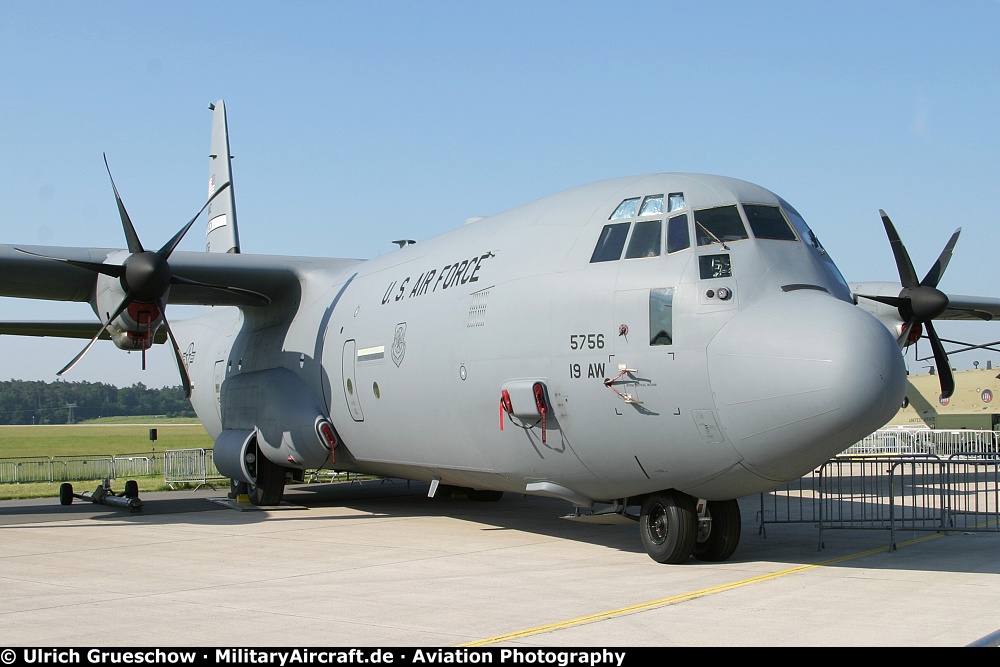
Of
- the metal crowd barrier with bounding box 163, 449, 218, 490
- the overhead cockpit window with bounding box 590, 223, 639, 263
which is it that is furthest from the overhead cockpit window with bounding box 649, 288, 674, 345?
the metal crowd barrier with bounding box 163, 449, 218, 490

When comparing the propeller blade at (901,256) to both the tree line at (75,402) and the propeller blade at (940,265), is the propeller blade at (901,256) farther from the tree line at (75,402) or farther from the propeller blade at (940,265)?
the tree line at (75,402)

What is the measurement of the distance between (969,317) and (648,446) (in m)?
15.2

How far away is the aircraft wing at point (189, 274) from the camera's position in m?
15.7

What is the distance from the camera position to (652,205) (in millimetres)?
10227

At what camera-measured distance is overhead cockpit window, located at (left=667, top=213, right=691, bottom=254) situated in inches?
383

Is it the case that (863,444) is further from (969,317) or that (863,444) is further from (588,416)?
(588,416)

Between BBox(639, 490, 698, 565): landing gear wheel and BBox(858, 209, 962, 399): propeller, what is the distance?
8.30 meters

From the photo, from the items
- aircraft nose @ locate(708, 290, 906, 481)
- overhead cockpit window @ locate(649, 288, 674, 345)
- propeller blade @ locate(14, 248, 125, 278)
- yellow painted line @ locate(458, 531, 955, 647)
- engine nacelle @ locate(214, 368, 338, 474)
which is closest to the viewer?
yellow painted line @ locate(458, 531, 955, 647)

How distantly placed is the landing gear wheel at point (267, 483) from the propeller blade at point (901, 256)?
39.6ft

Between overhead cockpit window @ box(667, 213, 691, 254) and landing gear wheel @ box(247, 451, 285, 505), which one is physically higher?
overhead cockpit window @ box(667, 213, 691, 254)

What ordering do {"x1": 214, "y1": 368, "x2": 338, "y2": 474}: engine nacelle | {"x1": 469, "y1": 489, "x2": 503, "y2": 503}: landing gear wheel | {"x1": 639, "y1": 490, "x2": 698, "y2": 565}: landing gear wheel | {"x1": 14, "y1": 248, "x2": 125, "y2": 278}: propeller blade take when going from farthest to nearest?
{"x1": 469, "y1": 489, "x2": 503, "y2": 503}: landing gear wheel < {"x1": 214, "y1": 368, "x2": 338, "y2": 474}: engine nacelle < {"x1": 14, "y1": 248, "x2": 125, "y2": 278}: propeller blade < {"x1": 639, "y1": 490, "x2": 698, "y2": 565}: landing gear wheel

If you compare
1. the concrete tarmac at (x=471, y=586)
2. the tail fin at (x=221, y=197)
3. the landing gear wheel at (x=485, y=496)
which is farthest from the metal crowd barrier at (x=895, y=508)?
the tail fin at (x=221, y=197)

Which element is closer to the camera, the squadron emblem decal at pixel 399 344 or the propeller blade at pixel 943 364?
the squadron emblem decal at pixel 399 344

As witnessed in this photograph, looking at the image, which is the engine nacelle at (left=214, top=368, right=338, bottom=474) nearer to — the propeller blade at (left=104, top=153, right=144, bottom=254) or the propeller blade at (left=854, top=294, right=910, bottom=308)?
the propeller blade at (left=104, top=153, right=144, bottom=254)
